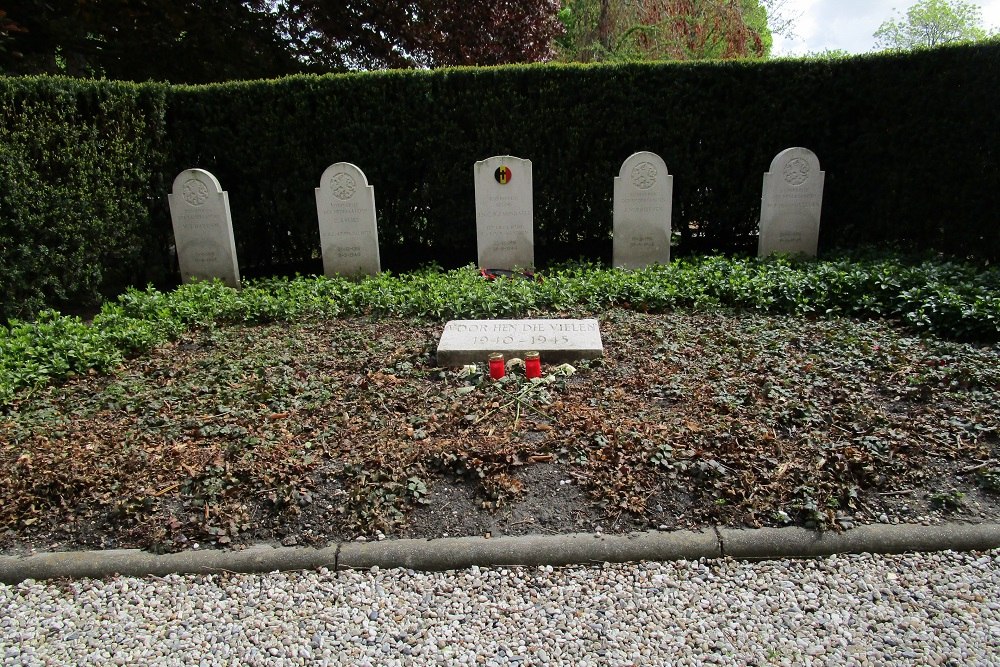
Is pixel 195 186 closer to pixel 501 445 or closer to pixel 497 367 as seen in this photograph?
pixel 497 367

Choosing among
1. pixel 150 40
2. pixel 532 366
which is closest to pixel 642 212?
pixel 532 366

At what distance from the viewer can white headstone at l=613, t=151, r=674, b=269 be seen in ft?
25.6

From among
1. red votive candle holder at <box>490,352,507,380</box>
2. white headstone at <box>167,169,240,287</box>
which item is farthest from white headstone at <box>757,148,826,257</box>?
white headstone at <box>167,169,240,287</box>

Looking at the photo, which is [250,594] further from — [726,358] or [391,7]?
[391,7]

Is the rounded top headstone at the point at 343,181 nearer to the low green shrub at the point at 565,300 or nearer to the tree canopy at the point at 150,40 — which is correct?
the low green shrub at the point at 565,300

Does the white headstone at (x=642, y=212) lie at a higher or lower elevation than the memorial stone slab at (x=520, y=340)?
higher

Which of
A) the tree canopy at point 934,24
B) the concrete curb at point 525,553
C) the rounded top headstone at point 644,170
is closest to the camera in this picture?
the concrete curb at point 525,553

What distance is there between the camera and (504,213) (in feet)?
26.4

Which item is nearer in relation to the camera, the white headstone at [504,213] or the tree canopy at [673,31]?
the white headstone at [504,213]

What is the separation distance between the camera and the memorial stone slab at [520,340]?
4508mm

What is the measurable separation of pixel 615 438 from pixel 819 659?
1413 mm

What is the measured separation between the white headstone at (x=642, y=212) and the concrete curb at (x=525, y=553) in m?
5.47

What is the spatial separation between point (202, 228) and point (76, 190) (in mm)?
1356

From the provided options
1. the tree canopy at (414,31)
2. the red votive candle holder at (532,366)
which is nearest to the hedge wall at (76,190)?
→ the red votive candle holder at (532,366)
